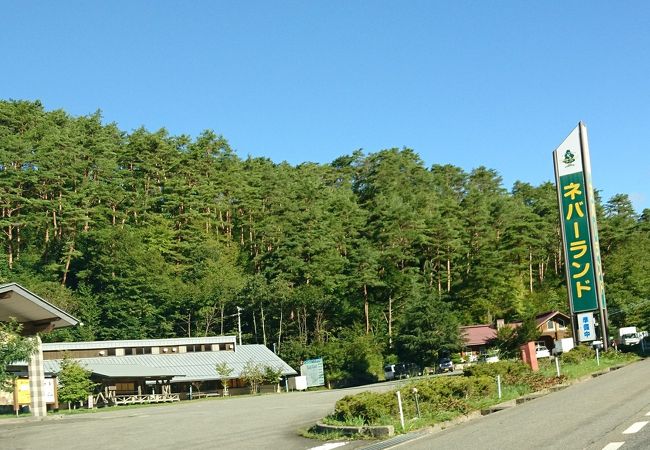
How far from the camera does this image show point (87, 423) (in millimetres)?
26344

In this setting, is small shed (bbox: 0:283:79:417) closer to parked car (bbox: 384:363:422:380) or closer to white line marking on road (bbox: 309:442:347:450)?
white line marking on road (bbox: 309:442:347:450)

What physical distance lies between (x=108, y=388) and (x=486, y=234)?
186 ft

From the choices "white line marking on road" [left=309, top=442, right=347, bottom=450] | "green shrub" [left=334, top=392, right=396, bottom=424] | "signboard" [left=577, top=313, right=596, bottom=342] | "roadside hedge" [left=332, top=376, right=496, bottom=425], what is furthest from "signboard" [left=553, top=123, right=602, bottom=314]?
"white line marking on road" [left=309, top=442, right=347, bottom=450]

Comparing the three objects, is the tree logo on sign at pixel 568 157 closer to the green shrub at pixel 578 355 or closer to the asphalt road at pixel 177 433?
the green shrub at pixel 578 355

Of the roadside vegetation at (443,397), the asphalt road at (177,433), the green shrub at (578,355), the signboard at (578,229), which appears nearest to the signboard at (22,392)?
the asphalt road at (177,433)

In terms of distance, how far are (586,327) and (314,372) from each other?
29497 millimetres

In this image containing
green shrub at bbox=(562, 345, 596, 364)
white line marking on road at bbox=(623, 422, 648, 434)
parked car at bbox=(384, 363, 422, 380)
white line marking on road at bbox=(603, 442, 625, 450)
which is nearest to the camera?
white line marking on road at bbox=(603, 442, 625, 450)

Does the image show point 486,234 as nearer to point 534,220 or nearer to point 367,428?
point 534,220

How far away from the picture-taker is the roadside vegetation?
671 inches

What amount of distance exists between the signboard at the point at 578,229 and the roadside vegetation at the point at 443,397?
419 inches

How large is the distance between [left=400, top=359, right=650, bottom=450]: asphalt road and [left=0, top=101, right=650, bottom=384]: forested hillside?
4741cm

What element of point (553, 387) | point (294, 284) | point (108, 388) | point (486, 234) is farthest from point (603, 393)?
point (486, 234)

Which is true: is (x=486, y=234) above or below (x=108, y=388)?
above

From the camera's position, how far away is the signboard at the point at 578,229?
128ft
